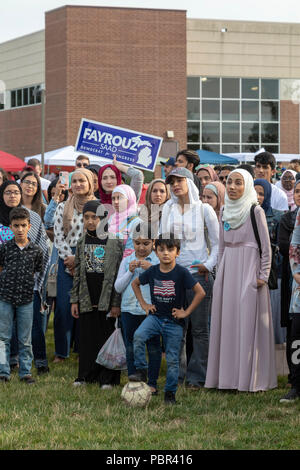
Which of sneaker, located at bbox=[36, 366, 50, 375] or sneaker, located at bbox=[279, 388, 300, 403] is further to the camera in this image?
sneaker, located at bbox=[36, 366, 50, 375]

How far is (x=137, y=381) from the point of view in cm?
729

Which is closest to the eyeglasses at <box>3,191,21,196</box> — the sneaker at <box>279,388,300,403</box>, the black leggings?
the black leggings

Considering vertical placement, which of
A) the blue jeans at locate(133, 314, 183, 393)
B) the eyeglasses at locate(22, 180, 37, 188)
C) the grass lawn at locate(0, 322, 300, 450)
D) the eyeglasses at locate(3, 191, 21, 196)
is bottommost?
the grass lawn at locate(0, 322, 300, 450)

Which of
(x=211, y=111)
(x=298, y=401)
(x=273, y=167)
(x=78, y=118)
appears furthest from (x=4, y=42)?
(x=298, y=401)

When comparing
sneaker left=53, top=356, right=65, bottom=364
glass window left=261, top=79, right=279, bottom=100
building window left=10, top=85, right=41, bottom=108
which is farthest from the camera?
building window left=10, top=85, right=41, bottom=108

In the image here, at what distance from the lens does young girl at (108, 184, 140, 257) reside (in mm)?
8406

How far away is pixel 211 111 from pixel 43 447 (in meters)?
36.9

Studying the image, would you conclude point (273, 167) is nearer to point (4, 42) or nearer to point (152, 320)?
point (152, 320)

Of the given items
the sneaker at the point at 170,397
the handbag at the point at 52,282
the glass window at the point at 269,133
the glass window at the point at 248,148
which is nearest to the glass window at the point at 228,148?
the glass window at the point at 248,148

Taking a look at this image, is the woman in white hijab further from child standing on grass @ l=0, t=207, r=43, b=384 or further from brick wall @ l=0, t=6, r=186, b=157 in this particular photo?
brick wall @ l=0, t=6, r=186, b=157

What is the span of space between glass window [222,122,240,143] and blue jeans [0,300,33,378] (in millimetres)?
33727

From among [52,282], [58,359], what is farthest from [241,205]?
[58,359]

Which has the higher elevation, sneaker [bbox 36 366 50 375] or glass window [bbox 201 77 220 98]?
glass window [bbox 201 77 220 98]

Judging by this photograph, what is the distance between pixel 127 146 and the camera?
38.8ft
